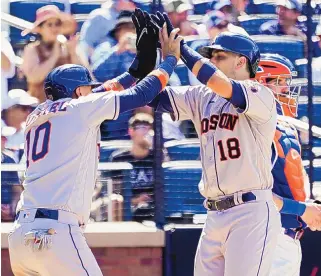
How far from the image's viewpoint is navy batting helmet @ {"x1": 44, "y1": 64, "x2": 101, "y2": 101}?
15.8 feet

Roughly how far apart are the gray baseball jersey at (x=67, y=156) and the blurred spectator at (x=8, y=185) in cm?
192

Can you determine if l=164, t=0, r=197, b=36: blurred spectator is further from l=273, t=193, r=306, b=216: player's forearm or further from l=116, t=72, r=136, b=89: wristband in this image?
l=273, t=193, r=306, b=216: player's forearm

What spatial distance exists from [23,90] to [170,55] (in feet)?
7.20

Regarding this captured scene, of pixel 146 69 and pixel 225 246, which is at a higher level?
pixel 146 69

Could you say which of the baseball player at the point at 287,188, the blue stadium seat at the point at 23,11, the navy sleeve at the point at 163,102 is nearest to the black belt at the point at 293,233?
the baseball player at the point at 287,188

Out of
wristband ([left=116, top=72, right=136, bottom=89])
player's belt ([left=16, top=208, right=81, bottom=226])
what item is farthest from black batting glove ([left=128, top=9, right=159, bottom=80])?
player's belt ([left=16, top=208, right=81, bottom=226])

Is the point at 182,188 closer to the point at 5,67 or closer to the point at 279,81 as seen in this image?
the point at 279,81

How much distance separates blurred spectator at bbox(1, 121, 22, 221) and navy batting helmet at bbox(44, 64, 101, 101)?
1.90 metres

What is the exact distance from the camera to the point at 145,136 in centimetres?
658

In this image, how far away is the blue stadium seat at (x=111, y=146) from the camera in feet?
21.6

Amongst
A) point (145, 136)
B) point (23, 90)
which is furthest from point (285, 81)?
point (23, 90)

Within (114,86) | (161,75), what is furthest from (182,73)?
(161,75)

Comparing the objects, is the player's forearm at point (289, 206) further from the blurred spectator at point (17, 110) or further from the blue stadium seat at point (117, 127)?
the blurred spectator at point (17, 110)

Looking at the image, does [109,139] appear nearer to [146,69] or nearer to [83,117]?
[146,69]
